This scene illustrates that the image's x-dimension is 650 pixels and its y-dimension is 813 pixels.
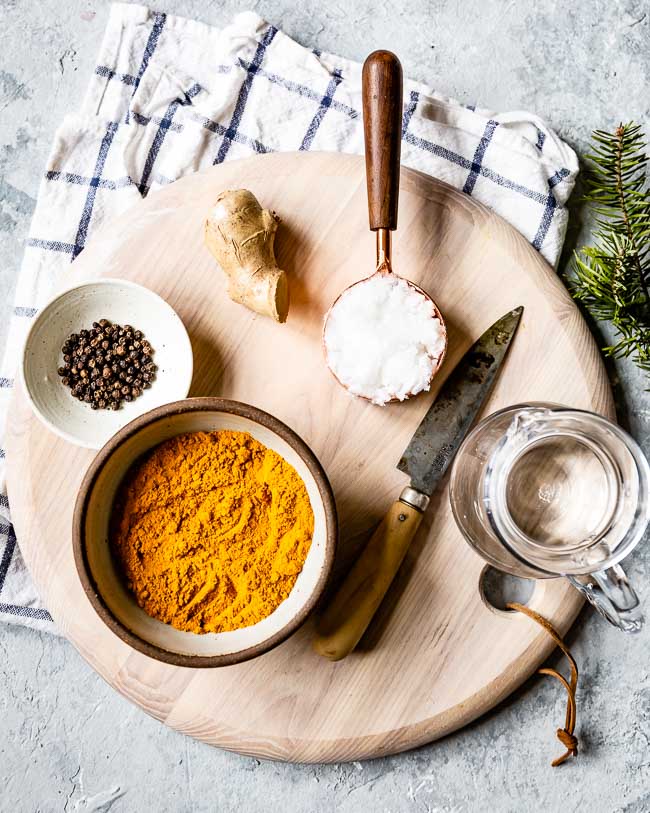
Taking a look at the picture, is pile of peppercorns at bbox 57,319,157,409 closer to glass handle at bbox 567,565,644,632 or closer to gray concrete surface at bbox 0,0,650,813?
gray concrete surface at bbox 0,0,650,813

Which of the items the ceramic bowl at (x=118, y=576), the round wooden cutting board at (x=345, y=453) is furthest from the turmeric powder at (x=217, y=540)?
the round wooden cutting board at (x=345, y=453)

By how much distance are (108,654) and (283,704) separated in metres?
0.28

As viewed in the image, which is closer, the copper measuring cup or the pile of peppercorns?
the copper measuring cup

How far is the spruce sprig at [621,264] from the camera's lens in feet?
3.78

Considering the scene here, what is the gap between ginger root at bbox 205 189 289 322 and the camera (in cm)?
112

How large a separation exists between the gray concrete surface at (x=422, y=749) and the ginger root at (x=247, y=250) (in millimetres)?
441

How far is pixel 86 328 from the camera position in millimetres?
1204

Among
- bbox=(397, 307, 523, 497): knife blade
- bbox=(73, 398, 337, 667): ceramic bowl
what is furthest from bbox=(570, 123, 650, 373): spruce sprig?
bbox=(73, 398, 337, 667): ceramic bowl

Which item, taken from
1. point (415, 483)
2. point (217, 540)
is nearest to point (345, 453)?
point (415, 483)

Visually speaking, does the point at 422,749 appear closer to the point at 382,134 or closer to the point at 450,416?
the point at 450,416

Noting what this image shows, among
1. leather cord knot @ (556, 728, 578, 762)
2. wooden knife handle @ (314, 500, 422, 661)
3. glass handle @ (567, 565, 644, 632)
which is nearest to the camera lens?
glass handle @ (567, 565, 644, 632)

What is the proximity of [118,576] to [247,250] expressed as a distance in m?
0.50

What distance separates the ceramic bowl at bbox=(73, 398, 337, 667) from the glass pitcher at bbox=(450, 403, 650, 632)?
0.23 metres

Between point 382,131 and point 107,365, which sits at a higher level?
point 382,131
